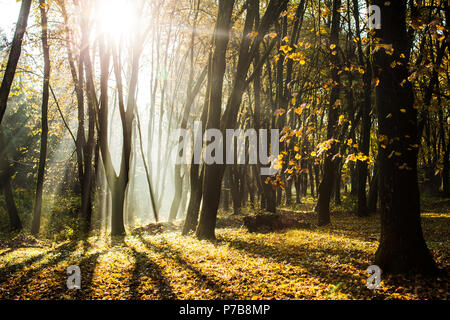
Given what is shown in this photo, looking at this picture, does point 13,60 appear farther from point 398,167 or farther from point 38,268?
point 398,167

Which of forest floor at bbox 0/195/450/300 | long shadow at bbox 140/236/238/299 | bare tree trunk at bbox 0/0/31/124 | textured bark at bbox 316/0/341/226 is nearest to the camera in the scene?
forest floor at bbox 0/195/450/300

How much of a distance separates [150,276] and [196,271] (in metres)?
0.93

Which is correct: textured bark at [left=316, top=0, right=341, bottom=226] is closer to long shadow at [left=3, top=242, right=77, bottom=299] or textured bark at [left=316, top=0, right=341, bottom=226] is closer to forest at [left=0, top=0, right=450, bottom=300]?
forest at [left=0, top=0, right=450, bottom=300]

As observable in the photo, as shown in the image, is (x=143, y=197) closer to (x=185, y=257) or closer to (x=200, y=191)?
(x=200, y=191)

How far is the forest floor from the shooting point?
16.2 ft

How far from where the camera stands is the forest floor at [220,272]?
194 inches

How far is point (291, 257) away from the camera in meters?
7.07

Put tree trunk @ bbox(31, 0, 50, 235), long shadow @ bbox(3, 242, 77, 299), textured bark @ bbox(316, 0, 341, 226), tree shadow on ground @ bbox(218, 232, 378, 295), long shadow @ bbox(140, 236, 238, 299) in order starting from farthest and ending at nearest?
tree trunk @ bbox(31, 0, 50, 235) → textured bark @ bbox(316, 0, 341, 226) → long shadow @ bbox(3, 242, 77, 299) → tree shadow on ground @ bbox(218, 232, 378, 295) → long shadow @ bbox(140, 236, 238, 299)

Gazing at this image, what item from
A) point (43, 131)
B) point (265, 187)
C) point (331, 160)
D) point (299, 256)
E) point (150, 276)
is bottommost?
point (150, 276)

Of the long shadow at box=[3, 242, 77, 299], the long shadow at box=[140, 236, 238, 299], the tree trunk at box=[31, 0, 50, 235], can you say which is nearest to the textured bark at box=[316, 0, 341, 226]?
the long shadow at box=[140, 236, 238, 299]

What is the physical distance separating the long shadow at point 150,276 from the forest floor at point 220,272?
17 millimetres

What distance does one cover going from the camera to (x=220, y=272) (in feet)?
20.3

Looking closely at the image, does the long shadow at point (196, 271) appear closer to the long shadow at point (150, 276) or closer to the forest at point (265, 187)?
the forest at point (265, 187)

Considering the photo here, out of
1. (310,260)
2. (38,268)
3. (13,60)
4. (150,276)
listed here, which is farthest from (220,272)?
(13,60)
